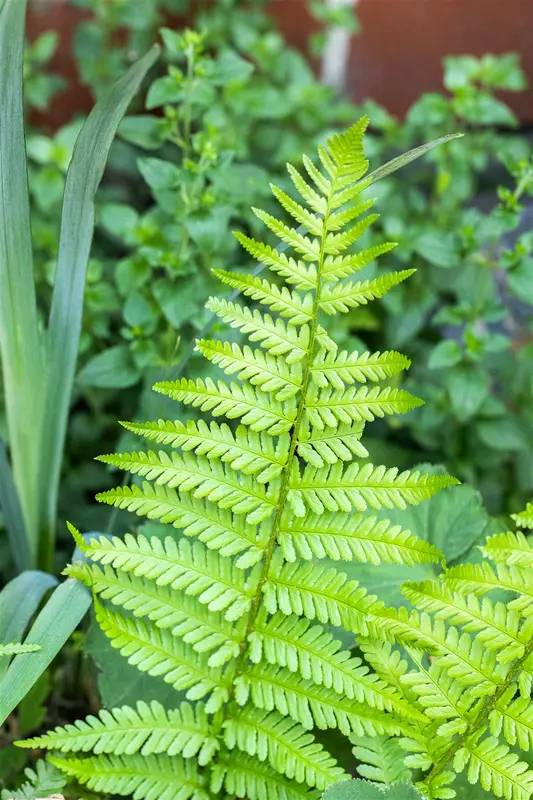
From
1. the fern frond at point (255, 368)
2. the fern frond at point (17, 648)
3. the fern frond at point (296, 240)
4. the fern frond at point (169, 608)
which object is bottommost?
the fern frond at point (17, 648)

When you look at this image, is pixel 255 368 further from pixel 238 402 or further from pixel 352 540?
pixel 352 540

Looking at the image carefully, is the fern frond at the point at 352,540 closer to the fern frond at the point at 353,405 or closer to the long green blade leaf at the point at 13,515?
the fern frond at the point at 353,405

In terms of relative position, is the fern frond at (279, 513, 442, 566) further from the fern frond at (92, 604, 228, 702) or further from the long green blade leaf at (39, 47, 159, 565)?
the long green blade leaf at (39, 47, 159, 565)

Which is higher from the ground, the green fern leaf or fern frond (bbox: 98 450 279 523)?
fern frond (bbox: 98 450 279 523)

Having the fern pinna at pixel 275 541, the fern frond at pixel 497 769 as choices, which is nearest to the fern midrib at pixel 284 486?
the fern pinna at pixel 275 541

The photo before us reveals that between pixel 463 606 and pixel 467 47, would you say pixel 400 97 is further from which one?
pixel 463 606

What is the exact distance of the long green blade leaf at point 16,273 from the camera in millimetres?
886

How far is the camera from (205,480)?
812mm

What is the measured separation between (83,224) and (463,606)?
2.10ft

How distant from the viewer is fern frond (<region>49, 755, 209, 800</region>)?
79 centimetres

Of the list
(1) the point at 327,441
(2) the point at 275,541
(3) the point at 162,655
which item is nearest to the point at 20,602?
(3) the point at 162,655

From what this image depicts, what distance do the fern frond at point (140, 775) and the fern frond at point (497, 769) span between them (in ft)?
0.97

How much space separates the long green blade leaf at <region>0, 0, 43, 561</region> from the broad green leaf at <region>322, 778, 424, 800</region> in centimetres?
61

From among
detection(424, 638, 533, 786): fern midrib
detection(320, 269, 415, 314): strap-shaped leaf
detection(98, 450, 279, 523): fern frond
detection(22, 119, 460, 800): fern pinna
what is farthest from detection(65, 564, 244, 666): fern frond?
detection(320, 269, 415, 314): strap-shaped leaf
